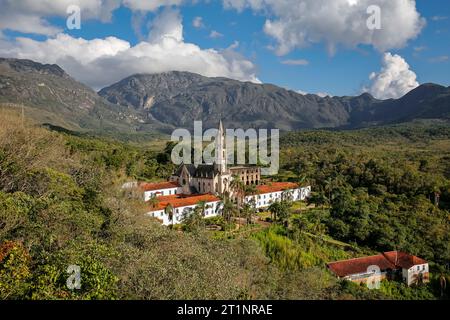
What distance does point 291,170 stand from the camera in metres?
89.2

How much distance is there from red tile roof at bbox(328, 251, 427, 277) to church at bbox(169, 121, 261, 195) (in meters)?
22.9

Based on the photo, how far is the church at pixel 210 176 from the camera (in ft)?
196

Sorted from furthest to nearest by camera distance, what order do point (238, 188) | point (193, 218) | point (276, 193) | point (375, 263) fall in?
1. point (276, 193)
2. point (238, 188)
3. point (193, 218)
4. point (375, 263)

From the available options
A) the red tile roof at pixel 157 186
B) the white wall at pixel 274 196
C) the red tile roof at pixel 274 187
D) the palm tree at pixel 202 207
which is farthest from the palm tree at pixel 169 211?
the red tile roof at pixel 274 187

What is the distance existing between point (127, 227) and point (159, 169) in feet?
164

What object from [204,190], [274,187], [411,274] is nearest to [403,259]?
[411,274]

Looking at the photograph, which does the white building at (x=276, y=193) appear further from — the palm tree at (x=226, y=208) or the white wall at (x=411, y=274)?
the white wall at (x=411, y=274)

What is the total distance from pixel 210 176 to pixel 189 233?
2942cm

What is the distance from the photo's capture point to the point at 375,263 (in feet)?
137

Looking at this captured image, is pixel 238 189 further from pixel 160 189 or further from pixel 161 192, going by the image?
pixel 160 189

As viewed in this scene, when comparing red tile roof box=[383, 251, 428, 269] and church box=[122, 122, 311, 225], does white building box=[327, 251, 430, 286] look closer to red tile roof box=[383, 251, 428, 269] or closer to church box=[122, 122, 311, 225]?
red tile roof box=[383, 251, 428, 269]

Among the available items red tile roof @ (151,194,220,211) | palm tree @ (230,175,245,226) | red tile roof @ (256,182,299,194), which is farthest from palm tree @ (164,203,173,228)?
red tile roof @ (256,182,299,194)

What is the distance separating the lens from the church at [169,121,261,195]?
59.8 m
